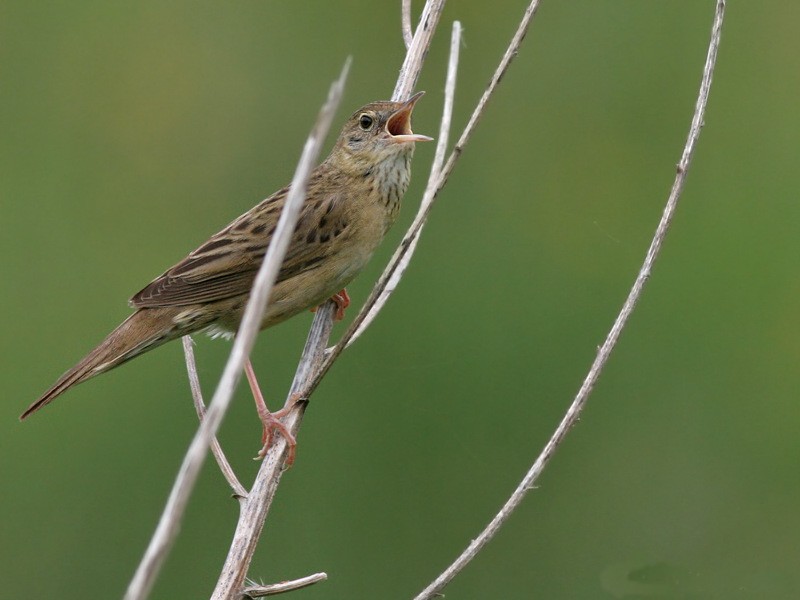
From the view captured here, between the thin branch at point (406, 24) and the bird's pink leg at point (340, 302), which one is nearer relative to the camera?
the thin branch at point (406, 24)

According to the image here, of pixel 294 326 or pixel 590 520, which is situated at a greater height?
pixel 294 326

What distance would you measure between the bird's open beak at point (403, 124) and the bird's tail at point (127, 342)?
110 centimetres

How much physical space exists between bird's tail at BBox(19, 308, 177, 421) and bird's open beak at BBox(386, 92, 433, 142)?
3.61ft

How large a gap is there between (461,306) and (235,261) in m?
1.83

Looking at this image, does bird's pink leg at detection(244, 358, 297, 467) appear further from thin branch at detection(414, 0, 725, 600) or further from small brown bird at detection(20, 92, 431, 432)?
thin branch at detection(414, 0, 725, 600)

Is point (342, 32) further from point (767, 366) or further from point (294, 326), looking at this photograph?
point (767, 366)

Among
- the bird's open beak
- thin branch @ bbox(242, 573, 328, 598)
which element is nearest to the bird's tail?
the bird's open beak

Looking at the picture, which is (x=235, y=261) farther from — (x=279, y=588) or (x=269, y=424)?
(x=279, y=588)

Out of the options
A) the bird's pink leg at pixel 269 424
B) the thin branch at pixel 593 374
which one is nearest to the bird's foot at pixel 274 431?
the bird's pink leg at pixel 269 424

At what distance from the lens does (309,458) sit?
568cm

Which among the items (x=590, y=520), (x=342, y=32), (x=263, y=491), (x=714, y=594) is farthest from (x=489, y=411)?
(x=342, y=32)

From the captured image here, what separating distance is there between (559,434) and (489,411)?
2577mm

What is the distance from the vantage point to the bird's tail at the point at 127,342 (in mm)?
4367

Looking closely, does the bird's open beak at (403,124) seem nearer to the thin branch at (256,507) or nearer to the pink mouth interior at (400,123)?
the pink mouth interior at (400,123)
